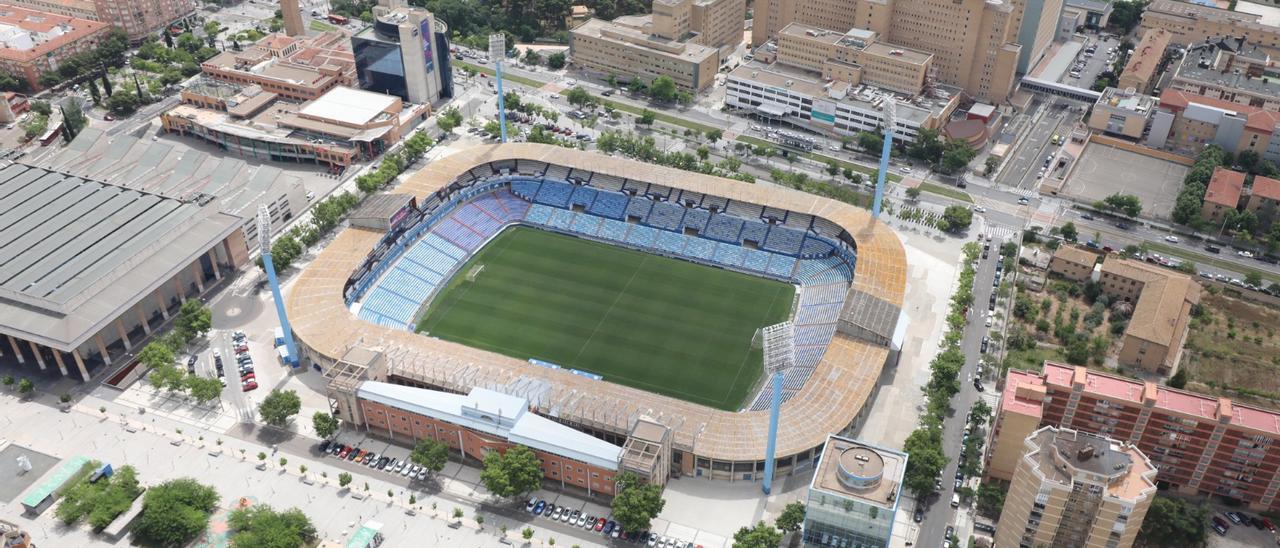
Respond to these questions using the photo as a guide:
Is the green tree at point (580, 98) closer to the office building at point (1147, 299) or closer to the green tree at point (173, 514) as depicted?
the office building at point (1147, 299)

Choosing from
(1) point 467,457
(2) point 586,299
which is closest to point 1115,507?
(1) point 467,457

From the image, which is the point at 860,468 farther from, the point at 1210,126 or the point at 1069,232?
the point at 1210,126

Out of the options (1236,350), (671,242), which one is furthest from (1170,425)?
(671,242)

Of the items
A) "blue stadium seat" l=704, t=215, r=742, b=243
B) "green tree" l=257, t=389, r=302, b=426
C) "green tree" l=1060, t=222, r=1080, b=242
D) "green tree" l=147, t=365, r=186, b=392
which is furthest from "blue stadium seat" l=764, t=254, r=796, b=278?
"green tree" l=147, t=365, r=186, b=392

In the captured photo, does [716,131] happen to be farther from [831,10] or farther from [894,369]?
[894,369]

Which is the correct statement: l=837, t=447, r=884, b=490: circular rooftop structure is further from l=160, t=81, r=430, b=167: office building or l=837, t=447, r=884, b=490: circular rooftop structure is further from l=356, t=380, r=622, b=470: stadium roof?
l=160, t=81, r=430, b=167: office building

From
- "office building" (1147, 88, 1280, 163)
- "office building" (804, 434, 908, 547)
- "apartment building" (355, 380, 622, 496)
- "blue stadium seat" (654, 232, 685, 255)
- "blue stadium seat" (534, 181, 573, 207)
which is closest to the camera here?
"office building" (804, 434, 908, 547)
